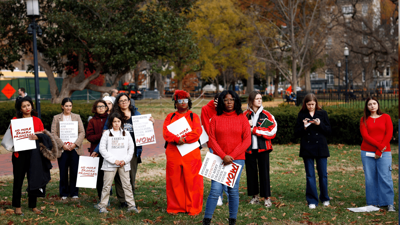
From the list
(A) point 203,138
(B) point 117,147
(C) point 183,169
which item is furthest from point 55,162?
(C) point 183,169

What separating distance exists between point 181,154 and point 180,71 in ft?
107

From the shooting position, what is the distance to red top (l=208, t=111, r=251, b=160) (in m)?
5.16

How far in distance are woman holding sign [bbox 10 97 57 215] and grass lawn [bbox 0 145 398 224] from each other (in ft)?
1.12

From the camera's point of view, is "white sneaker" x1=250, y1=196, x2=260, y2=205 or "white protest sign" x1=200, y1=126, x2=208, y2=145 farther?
"white sneaker" x1=250, y1=196, x2=260, y2=205

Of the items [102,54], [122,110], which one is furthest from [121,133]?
[102,54]

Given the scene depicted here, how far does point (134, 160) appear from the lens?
21.5 ft

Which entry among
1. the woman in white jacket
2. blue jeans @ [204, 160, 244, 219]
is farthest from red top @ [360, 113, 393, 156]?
the woman in white jacket

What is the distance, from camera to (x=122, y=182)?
612 cm

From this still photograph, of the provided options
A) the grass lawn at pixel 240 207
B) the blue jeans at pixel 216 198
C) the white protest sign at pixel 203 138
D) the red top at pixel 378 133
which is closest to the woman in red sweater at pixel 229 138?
the blue jeans at pixel 216 198

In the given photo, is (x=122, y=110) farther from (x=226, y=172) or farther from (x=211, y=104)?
(x=226, y=172)

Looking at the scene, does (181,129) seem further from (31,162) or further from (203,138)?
(31,162)

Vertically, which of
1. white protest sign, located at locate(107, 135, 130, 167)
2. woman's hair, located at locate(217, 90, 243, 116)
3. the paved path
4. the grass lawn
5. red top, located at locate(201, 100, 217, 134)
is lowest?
the grass lawn

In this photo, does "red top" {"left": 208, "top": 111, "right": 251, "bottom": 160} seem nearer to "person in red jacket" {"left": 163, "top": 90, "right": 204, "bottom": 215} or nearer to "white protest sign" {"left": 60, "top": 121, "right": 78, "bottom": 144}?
"person in red jacket" {"left": 163, "top": 90, "right": 204, "bottom": 215}

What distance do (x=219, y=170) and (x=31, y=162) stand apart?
2940mm
